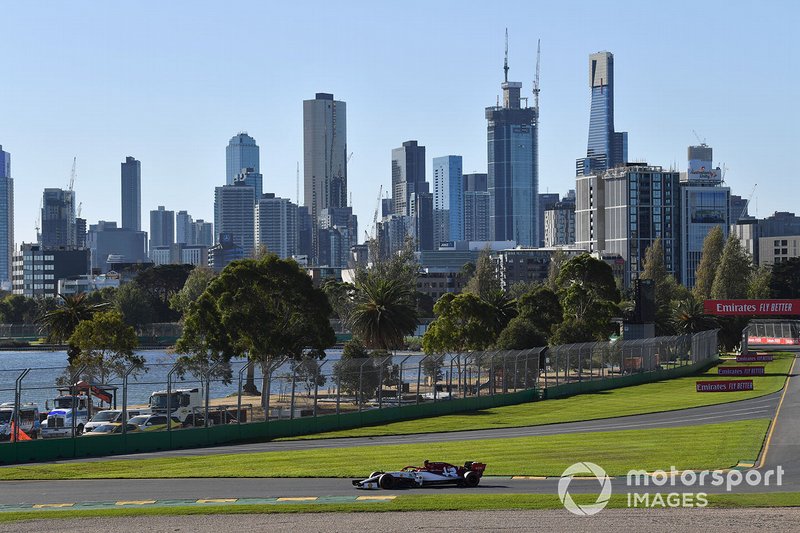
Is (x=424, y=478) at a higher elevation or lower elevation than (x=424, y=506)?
higher

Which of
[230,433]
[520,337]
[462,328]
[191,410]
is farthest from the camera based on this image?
[520,337]

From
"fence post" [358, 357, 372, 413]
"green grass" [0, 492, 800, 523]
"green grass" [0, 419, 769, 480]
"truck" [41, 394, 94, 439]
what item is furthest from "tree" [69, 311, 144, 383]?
"green grass" [0, 492, 800, 523]

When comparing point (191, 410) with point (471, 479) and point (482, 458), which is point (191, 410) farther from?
point (471, 479)

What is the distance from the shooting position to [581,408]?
7812cm

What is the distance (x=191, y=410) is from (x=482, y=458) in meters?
18.1

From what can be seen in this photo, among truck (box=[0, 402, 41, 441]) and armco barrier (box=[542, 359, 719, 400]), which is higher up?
truck (box=[0, 402, 41, 441])

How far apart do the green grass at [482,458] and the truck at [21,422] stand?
3549 mm

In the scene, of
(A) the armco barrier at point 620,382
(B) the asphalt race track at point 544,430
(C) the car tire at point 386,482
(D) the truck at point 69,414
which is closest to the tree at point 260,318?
(A) the armco barrier at point 620,382

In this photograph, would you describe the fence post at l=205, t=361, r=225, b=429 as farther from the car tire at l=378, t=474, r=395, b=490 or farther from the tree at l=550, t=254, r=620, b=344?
the tree at l=550, t=254, r=620, b=344

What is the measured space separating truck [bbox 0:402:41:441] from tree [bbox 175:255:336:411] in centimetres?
3312

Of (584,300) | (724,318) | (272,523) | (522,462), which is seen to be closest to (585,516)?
(272,523)

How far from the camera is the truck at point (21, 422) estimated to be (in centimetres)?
5256

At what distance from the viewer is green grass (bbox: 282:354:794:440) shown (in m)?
66.1

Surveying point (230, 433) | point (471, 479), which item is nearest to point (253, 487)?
point (471, 479)
